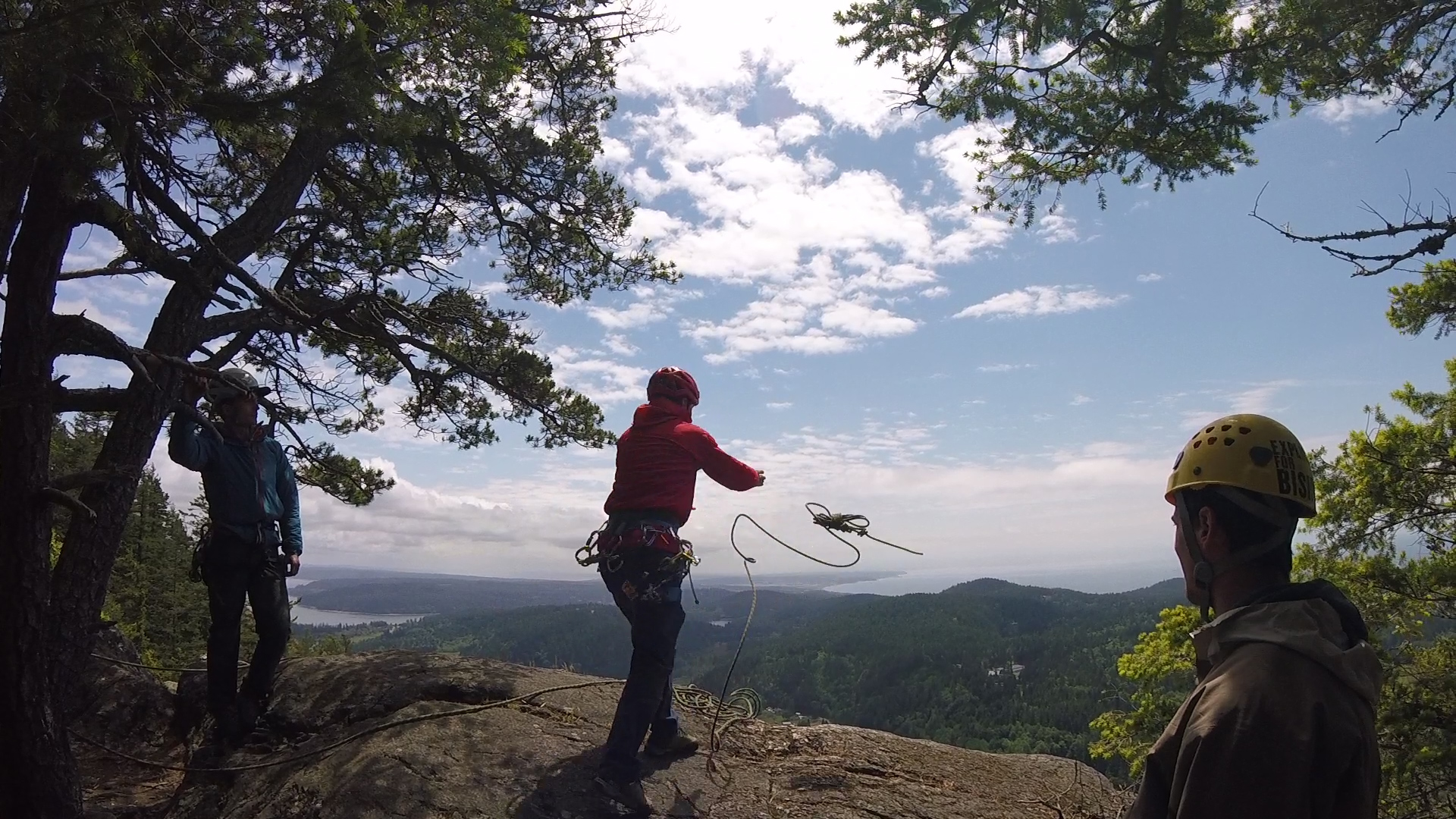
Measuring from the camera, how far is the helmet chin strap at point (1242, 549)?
5.97ft

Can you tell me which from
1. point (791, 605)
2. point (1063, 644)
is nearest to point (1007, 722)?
point (1063, 644)

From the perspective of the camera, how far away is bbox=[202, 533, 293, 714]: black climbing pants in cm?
494

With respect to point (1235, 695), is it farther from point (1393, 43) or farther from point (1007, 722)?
point (1007, 722)

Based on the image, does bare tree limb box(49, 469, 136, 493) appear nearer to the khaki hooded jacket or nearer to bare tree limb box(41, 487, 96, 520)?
bare tree limb box(41, 487, 96, 520)

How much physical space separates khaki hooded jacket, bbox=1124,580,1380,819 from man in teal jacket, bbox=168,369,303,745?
5.46 metres

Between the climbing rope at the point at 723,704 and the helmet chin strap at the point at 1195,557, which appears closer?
the helmet chin strap at the point at 1195,557

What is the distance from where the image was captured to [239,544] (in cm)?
499

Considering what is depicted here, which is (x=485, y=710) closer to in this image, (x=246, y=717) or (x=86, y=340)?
(x=246, y=717)

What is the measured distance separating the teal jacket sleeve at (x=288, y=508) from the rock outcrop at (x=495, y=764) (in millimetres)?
1199

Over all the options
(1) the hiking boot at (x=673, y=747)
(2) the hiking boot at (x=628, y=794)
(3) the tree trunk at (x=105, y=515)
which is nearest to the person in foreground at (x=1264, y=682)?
(2) the hiking boot at (x=628, y=794)

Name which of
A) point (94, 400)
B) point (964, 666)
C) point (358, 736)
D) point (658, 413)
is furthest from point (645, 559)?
point (964, 666)

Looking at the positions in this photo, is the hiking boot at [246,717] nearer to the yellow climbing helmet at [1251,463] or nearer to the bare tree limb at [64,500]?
the bare tree limb at [64,500]

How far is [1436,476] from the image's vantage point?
33.7ft

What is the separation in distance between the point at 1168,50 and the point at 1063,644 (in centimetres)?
8828
